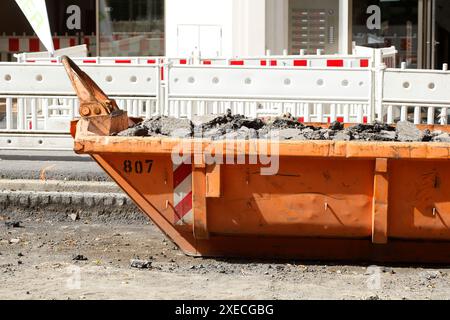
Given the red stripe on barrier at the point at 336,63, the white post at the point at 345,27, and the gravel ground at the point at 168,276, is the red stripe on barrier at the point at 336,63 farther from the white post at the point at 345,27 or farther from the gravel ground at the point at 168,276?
the gravel ground at the point at 168,276

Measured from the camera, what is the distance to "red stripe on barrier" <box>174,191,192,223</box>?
308 inches

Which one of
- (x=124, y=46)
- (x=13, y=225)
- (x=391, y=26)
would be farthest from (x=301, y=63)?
(x=13, y=225)

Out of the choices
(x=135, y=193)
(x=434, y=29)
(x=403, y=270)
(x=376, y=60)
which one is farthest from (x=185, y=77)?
(x=434, y=29)

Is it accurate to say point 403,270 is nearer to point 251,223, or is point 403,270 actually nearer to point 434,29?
point 251,223

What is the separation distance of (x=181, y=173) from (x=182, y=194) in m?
0.17

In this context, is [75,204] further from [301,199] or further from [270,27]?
[270,27]

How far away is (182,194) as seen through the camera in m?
7.82

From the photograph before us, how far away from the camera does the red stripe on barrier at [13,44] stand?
21656 millimetres

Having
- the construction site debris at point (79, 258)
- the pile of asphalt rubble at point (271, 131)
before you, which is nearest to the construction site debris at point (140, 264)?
the construction site debris at point (79, 258)

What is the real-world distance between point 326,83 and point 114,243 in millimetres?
3648

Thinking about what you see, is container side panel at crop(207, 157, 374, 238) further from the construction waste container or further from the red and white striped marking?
the red and white striped marking

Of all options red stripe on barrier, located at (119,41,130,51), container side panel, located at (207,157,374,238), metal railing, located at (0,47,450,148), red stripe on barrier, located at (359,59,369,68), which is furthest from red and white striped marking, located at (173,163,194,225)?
red stripe on barrier, located at (119,41,130,51)

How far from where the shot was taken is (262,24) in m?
16.0

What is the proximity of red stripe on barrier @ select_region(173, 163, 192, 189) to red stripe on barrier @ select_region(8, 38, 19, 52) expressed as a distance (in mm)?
14630
